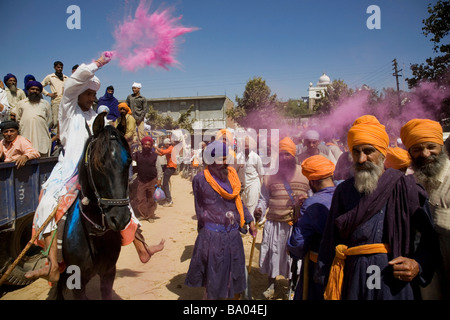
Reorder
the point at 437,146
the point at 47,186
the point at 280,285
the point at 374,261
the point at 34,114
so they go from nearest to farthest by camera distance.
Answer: the point at 374,261 → the point at 437,146 → the point at 47,186 → the point at 280,285 → the point at 34,114

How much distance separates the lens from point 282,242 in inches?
177

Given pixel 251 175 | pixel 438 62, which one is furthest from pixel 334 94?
pixel 251 175

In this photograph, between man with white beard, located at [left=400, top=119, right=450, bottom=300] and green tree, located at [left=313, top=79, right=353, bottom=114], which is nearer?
man with white beard, located at [left=400, top=119, right=450, bottom=300]

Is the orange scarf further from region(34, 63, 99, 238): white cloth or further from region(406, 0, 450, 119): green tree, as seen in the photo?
region(406, 0, 450, 119): green tree

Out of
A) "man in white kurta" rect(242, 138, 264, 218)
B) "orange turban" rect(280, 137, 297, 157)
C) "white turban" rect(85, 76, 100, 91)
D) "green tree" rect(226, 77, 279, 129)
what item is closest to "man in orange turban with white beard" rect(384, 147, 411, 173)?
"orange turban" rect(280, 137, 297, 157)

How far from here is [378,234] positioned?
2.25 meters

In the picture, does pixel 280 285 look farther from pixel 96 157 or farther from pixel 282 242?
pixel 96 157

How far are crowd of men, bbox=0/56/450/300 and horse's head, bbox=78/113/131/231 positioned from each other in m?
0.32

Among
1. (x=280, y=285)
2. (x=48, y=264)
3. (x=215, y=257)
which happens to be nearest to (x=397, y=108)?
(x=280, y=285)

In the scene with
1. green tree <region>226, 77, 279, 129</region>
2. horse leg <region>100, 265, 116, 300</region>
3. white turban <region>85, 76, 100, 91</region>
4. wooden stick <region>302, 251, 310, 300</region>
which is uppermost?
green tree <region>226, 77, 279, 129</region>

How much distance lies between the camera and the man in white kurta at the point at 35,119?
613 cm

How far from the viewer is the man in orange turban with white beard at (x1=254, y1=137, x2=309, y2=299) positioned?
14.6 ft

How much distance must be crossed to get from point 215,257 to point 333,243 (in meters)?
1.65

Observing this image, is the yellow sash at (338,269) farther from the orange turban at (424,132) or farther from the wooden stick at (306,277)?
the orange turban at (424,132)
